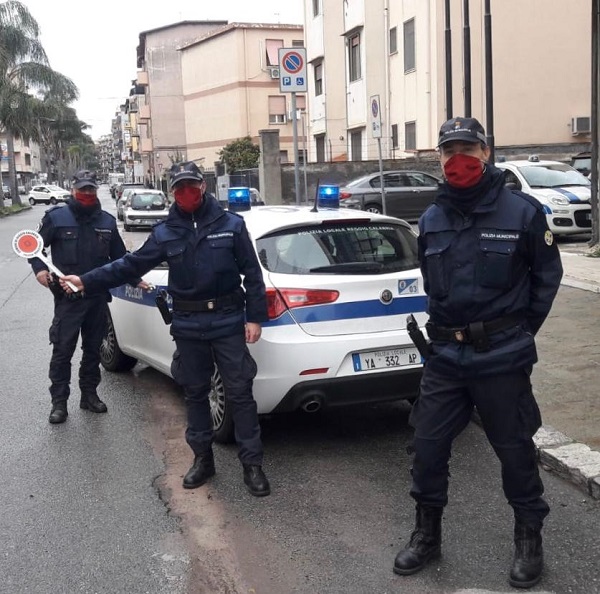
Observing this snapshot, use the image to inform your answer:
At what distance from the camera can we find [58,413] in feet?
19.7

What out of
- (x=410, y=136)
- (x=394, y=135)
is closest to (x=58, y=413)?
(x=410, y=136)

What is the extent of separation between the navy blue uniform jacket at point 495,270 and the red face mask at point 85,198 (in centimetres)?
346

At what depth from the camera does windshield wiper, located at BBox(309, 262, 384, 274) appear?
5.03 m

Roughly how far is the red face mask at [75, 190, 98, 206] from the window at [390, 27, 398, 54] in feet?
81.8

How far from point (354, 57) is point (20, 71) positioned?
2473 centimetres

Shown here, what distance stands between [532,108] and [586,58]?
2.41m

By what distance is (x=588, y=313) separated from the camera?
8.62 metres

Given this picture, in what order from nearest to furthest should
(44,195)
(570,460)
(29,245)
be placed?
(570,460) → (29,245) → (44,195)

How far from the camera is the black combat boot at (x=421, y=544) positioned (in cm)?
356

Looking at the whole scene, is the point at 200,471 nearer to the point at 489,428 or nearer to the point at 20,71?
the point at 489,428

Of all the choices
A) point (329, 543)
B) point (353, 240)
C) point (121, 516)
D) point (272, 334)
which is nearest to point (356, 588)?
point (329, 543)

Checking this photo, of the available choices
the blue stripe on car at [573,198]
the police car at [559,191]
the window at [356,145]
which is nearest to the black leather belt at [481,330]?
the police car at [559,191]

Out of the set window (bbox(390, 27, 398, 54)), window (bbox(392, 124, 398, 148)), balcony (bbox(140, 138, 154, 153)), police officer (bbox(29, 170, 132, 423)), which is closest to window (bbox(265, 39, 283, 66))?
balcony (bbox(140, 138, 154, 153))

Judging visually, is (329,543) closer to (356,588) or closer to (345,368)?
(356,588)
